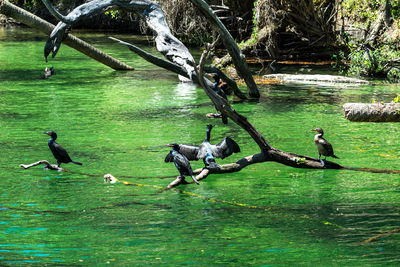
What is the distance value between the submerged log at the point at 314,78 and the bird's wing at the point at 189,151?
33.5 ft

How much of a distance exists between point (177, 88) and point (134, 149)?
23.2 feet

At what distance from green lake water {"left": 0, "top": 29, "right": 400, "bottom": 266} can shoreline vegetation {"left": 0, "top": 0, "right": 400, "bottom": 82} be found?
426 centimetres

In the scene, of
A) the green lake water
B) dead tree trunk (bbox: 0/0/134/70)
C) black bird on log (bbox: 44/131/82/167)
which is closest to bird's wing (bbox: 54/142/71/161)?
black bird on log (bbox: 44/131/82/167)

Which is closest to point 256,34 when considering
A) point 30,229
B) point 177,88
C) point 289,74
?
point 289,74

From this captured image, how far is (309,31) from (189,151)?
1439cm

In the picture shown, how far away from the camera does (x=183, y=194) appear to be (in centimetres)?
795

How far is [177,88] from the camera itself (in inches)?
680

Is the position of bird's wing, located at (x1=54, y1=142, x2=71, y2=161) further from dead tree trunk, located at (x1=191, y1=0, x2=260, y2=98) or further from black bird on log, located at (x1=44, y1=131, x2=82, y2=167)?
dead tree trunk, located at (x1=191, y1=0, x2=260, y2=98)

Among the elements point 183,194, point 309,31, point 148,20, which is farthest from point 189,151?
point 309,31

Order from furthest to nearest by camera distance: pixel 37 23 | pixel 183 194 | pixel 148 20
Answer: pixel 37 23
pixel 148 20
pixel 183 194

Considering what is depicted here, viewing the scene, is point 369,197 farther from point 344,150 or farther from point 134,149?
point 134,149

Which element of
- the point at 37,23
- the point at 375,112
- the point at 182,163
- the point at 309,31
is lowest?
the point at 182,163

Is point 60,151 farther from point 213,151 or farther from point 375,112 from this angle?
point 375,112

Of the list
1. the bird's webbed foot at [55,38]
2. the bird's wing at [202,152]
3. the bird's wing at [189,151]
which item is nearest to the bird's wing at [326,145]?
the bird's wing at [202,152]
